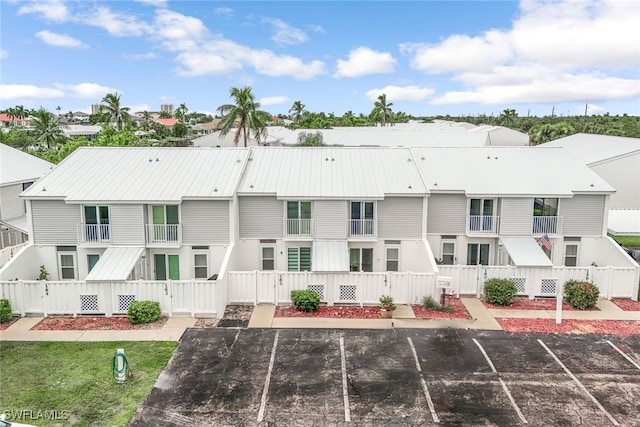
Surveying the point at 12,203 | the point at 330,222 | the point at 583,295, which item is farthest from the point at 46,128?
the point at 583,295

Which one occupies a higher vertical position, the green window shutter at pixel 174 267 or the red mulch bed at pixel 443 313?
the green window shutter at pixel 174 267

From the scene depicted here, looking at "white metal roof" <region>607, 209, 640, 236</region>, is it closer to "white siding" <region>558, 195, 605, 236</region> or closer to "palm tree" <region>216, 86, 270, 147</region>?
"white siding" <region>558, 195, 605, 236</region>

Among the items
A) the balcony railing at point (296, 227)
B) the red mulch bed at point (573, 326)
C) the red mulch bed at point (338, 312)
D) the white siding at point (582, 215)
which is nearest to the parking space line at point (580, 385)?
the red mulch bed at point (573, 326)

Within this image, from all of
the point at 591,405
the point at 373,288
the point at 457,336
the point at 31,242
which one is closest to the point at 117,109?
the point at 31,242

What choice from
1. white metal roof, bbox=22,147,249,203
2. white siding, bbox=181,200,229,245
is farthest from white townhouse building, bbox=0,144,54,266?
white siding, bbox=181,200,229,245

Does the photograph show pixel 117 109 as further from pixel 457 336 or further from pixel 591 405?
pixel 591 405

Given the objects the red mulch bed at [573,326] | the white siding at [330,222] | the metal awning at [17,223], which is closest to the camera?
the red mulch bed at [573,326]

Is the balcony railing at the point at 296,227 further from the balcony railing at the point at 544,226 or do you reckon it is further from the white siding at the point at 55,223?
the balcony railing at the point at 544,226

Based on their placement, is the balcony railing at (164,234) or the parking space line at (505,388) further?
the balcony railing at (164,234)
